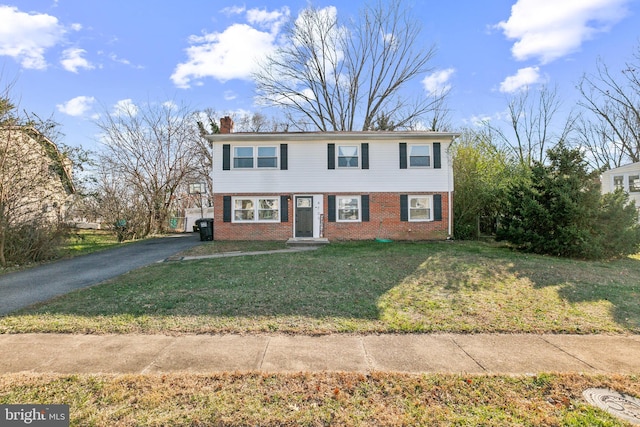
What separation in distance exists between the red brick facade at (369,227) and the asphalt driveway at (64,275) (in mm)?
3057

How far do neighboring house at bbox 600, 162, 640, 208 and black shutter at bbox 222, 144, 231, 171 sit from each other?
21459 millimetres

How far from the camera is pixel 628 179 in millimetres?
19688

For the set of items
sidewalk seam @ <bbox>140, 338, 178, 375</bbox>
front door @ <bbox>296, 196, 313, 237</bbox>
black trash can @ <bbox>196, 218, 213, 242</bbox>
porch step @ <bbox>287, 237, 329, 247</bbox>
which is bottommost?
sidewalk seam @ <bbox>140, 338, 178, 375</bbox>

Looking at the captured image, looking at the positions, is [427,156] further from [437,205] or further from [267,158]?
[267,158]

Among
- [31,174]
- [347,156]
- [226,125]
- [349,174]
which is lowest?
[31,174]

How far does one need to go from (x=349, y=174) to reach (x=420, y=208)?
3.72 m

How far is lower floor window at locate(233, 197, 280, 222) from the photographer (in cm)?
1465

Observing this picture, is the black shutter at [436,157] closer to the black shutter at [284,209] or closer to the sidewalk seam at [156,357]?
the black shutter at [284,209]

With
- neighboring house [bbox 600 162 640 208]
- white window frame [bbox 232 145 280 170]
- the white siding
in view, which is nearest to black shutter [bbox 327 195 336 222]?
the white siding

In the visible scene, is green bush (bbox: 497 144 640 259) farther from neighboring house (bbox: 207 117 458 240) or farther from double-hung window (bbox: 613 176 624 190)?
double-hung window (bbox: 613 176 624 190)

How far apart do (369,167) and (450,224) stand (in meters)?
4.68

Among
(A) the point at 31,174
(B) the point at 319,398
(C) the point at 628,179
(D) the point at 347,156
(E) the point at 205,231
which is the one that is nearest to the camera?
(B) the point at 319,398

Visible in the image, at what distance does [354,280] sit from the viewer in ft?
23.3

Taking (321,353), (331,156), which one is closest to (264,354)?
(321,353)
